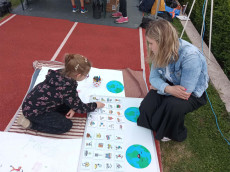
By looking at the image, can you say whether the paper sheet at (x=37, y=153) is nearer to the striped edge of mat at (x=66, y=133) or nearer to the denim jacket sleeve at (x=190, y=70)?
the striped edge of mat at (x=66, y=133)

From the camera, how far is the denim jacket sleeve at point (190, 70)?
1.25 m

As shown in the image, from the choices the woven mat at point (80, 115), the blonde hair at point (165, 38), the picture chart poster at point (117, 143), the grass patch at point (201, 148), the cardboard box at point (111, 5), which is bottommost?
the grass patch at point (201, 148)

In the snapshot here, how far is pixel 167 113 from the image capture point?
1.38m

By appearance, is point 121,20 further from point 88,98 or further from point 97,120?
point 97,120

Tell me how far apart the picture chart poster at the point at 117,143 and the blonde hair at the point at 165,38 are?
0.75 meters

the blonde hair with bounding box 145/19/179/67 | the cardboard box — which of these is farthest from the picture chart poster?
the cardboard box

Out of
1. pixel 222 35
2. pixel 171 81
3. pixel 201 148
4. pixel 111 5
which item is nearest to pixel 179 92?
pixel 171 81

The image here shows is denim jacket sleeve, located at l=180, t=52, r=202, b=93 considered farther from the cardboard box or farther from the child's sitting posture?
the cardboard box

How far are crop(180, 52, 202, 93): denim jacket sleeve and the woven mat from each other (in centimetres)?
77

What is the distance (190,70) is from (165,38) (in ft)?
1.03

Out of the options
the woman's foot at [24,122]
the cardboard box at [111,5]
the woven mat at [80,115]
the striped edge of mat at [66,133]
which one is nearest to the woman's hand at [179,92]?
the woven mat at [80,115]

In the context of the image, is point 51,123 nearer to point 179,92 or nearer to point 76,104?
point 76,104

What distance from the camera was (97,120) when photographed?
170cm

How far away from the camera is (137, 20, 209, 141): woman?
1.24m
